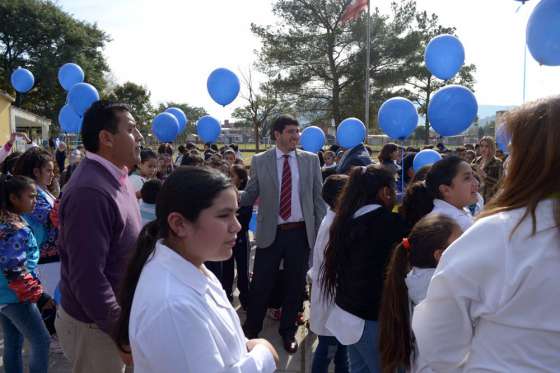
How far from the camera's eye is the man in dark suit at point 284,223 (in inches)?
157

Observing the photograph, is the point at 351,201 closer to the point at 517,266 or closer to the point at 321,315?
the point at 321,315

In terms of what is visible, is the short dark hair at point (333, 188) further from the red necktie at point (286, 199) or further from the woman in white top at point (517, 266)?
the woman in white top at point (517, 266)

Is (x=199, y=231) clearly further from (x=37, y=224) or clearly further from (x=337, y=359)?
(x=37, y=224)

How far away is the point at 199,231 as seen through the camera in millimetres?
1354

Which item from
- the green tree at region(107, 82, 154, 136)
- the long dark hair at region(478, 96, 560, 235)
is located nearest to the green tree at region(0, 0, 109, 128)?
the green tree at region(107, 82, 154, 136)

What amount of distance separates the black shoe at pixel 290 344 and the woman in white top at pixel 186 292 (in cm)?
252

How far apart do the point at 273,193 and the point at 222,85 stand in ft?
16.3

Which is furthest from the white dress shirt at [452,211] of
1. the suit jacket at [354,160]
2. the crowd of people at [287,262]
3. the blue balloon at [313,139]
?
the blue balloon at [313,139]

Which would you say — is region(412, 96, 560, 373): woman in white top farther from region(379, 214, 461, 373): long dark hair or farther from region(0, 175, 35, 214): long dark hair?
region(0, 175, 35, 214): long dark hair

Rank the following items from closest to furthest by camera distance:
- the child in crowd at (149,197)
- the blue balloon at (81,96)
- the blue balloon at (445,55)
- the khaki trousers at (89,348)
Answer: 1. the khaki trousers at (89,348)
2. the child in crowd at (149,197)
3. the blue balloon at (445,55)
4. the blue balloon at (81,96)

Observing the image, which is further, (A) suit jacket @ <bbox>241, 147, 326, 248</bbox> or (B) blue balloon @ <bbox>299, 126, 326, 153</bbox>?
(B) blue balloon @ <bbox>299, 126, 326, 153</bbox>

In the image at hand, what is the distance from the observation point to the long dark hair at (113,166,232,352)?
4.46 feet

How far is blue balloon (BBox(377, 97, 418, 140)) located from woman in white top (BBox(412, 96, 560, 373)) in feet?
19.6

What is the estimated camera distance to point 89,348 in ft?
6.36
